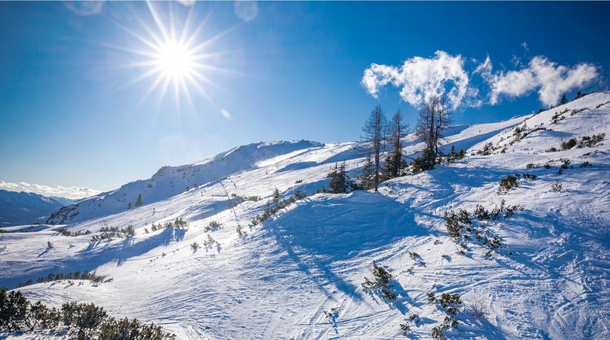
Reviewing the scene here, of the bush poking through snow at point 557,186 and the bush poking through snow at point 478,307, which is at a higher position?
the bush poking through snow at point 557,186

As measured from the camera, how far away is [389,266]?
692cm

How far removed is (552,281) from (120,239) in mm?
21504

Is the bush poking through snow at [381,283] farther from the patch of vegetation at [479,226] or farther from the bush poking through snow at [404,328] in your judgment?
the patch of vegetation at [479,226]

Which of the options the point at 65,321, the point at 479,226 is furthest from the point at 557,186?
the point at 65,321

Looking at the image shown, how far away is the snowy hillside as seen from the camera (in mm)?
4457

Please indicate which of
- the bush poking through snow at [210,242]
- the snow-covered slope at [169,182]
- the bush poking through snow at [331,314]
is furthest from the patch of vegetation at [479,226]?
the snow-covered slope at [169,182]

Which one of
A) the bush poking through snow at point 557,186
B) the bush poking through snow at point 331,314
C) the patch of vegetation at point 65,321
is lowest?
the bush poking through snow at point 331,314

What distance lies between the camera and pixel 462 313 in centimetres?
438

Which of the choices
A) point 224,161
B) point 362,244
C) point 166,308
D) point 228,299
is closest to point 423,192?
point 362,244

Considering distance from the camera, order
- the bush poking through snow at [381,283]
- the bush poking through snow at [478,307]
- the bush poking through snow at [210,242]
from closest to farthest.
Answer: the bush poking through snow at [478,307]
the bush poking through snow at [381,283]
the bush poking through snow at [210,242]

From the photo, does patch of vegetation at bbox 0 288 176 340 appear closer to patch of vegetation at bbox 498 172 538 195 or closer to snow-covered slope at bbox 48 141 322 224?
patch of vegetation at bbox 498 172 538 195

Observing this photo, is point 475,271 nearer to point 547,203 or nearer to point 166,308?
point 547,203

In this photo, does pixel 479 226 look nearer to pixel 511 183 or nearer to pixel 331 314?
pixel 511 183

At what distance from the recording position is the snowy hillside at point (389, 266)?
446cm
